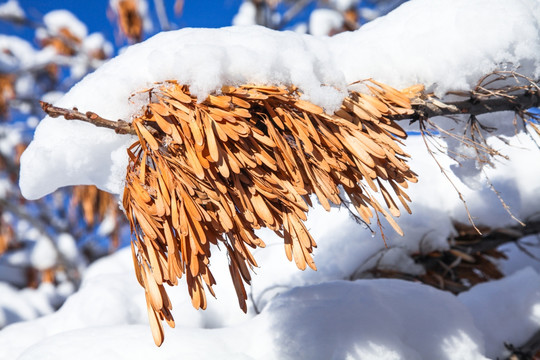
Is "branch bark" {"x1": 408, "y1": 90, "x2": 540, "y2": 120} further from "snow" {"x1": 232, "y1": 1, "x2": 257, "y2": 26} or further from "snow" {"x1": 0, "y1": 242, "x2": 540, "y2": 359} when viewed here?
"snow" {"x1": 232, "y1": 1, "x2": 257, "y2": 26}

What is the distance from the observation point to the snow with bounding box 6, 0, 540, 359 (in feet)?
1.30

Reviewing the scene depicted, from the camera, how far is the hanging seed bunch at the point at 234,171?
34cm

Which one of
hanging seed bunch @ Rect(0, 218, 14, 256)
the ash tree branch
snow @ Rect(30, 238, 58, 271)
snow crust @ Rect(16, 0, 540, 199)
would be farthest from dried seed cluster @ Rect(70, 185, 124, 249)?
the ash tree branch

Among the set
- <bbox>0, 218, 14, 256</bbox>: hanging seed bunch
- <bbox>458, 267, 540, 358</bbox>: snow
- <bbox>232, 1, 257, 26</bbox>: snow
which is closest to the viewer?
<bbox>458, 267, 540, 358</bbox>: snow

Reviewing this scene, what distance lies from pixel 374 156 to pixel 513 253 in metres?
0.92

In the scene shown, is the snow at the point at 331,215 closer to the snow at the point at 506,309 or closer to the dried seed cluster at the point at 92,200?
the snow at the point at 506,309

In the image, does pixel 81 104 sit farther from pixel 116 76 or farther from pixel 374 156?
pixel 374 156

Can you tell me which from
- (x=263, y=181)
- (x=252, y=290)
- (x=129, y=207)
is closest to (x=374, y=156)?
(x=263, y=181)

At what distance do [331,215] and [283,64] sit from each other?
50cm

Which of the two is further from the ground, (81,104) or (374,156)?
(81,104)

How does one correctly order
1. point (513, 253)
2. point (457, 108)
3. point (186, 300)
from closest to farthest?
point (457, 108) → point (186, 300) → point (513, 253)

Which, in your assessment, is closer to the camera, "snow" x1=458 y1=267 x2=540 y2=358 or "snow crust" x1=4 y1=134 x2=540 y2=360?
"snow crust" x1=4 y1=134 x2=540 y2=360

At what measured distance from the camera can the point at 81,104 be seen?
400mm

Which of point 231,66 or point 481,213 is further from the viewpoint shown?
point 481,213
